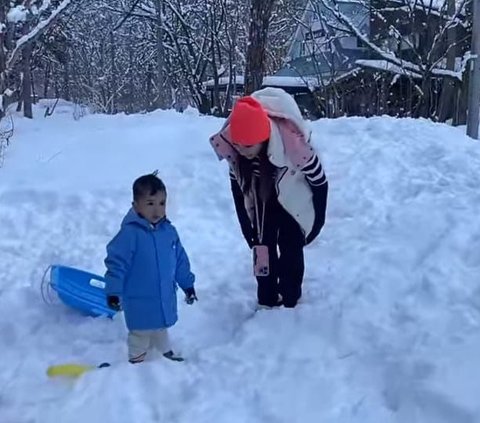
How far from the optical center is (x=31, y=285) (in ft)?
16.0

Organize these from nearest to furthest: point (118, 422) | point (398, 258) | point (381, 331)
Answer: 1. point (118, 422)
2. point (381, 331)
3. point (398, 258)

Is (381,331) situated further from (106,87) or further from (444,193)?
(106,87)

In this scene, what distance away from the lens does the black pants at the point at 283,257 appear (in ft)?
13.7

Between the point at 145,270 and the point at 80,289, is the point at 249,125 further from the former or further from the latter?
the point at 80,289

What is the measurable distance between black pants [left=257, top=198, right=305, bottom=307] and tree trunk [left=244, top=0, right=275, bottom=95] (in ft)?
27.8

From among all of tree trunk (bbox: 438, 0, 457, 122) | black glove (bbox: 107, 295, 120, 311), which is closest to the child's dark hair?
black glove (bbox: 107, 295, 120, 311)

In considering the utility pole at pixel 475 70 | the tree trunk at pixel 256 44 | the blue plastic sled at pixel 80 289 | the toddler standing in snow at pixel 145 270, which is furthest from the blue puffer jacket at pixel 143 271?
the tree trunk at pixel 256 44

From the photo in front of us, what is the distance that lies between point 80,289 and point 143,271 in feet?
4.17

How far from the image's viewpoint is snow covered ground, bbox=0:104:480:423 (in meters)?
3.07

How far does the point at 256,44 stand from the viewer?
494 inches

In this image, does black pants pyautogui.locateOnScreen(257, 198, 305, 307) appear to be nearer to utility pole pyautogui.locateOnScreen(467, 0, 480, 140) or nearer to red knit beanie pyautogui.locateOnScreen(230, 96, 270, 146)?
red knit beanie pyautogui.locateOnScreen(230, 96, 270, 146)

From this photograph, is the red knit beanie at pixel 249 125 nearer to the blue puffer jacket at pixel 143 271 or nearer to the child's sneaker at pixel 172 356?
the blue puffer jacket at pixel 143 271

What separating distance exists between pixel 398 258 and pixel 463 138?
11.3ft

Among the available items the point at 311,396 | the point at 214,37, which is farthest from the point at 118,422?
the point at 214,37
